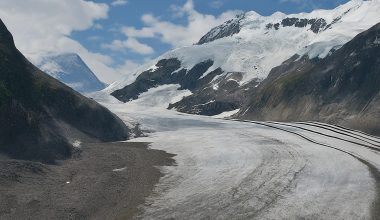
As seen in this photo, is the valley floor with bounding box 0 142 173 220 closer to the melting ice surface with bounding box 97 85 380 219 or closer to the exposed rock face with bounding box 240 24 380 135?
the melting ice surface with bounding box 97 85 380 219

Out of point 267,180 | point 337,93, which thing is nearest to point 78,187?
point 267,180

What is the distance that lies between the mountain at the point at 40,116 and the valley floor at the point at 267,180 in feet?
27.9

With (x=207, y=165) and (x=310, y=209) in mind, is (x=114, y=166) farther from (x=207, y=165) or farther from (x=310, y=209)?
(x=310, y=209)

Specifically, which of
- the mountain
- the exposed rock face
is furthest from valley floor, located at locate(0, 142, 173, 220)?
the exposed rock face

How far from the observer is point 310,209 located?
1470 inches

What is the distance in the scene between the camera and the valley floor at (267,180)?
3697 cm

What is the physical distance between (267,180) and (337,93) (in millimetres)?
107620

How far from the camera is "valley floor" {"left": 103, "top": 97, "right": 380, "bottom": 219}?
3697cm

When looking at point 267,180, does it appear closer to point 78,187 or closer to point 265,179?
point 265,179

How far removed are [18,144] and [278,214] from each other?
26008 millimetres

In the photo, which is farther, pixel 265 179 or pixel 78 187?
pixel 265 179

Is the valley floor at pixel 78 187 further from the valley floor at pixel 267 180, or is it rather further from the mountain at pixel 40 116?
the mountain at pixel 40 116

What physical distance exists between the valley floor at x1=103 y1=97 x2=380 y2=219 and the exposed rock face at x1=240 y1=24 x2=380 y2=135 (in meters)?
54.4

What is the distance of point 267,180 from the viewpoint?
45.9m
